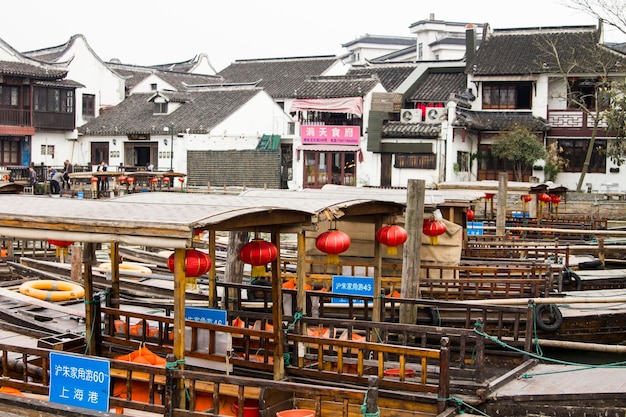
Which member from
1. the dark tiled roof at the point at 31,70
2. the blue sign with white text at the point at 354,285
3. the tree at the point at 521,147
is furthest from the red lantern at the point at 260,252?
the dark tiled roof at the point at 31,70

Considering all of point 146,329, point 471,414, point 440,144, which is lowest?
point 471,414

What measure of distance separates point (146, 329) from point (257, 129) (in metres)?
37.1

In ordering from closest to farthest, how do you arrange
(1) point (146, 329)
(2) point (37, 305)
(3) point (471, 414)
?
1. (3) point (471, 414)
2. (1) point (146, 329)
3. (2) point (37, 305)

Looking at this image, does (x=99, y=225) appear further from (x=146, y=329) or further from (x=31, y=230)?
(x=146, y=329)

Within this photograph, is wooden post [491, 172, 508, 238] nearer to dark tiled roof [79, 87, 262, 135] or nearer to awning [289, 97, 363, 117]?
awning [289, 97, 363, 117]

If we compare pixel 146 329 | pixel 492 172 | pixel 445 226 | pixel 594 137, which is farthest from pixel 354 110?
pixel 146 329

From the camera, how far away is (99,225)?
26.5 ft

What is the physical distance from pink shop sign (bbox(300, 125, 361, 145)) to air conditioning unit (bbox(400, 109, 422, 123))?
2350mm

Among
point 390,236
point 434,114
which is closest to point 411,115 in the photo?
point 434,114

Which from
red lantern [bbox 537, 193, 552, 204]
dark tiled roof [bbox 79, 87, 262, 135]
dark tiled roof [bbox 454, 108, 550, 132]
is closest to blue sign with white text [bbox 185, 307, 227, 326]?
red lantern [bbox 537, 193, 552, 204]

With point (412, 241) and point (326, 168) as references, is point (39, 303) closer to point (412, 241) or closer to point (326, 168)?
point (412, 241)

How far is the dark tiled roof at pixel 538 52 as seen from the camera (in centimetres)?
3778

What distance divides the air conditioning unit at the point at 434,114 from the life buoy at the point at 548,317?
931 inches

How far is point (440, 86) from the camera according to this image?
4162cm
